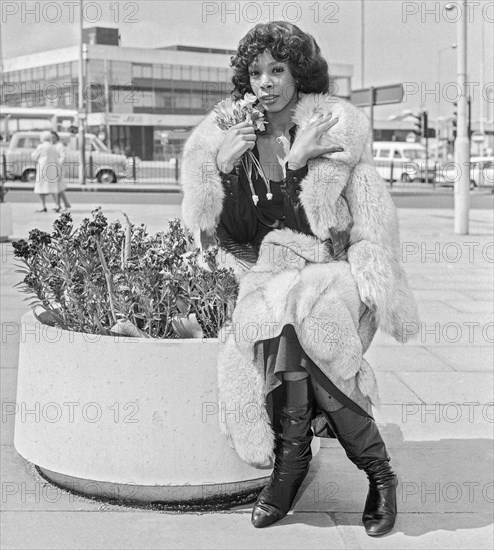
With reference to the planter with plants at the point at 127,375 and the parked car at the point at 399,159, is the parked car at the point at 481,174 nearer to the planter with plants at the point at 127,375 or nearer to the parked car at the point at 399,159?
the parked car at the point at 399,159

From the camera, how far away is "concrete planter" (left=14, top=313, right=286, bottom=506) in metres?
3.59

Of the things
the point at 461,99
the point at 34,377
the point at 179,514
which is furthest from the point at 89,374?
the point at 461,99

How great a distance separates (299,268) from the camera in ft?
11.7

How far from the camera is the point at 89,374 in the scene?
3658mm

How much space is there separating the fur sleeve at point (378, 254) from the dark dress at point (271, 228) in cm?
14

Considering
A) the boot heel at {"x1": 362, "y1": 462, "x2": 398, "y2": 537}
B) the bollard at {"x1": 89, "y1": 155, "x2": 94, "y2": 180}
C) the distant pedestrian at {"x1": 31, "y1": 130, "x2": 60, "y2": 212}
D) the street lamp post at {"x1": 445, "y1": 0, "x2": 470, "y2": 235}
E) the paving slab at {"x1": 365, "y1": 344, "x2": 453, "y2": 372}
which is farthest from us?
the bollard at {"x1": 89, "y1": 155, "x2": 94, "y2": 180}

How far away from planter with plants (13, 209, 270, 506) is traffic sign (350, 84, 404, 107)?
17285 millimetres

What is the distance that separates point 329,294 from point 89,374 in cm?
99

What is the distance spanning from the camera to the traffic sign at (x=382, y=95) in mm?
21241

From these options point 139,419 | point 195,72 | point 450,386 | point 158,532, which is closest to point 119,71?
point 195,72

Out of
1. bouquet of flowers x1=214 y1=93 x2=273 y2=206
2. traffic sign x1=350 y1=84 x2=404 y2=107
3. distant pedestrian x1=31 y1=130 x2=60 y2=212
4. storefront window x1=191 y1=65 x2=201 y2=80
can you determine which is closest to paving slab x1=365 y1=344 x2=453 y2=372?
bouquet of flowers x1=214 y1=93 x2=273 y2=206

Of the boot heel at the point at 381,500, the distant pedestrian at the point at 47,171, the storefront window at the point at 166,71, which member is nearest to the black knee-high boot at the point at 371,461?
the boot heel at the point at 381,500

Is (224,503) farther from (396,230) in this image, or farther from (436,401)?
(436,401)

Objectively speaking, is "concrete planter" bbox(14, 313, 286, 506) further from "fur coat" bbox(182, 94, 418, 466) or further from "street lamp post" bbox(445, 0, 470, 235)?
"street lamp post" bbox(445, 0, 470, 235)
